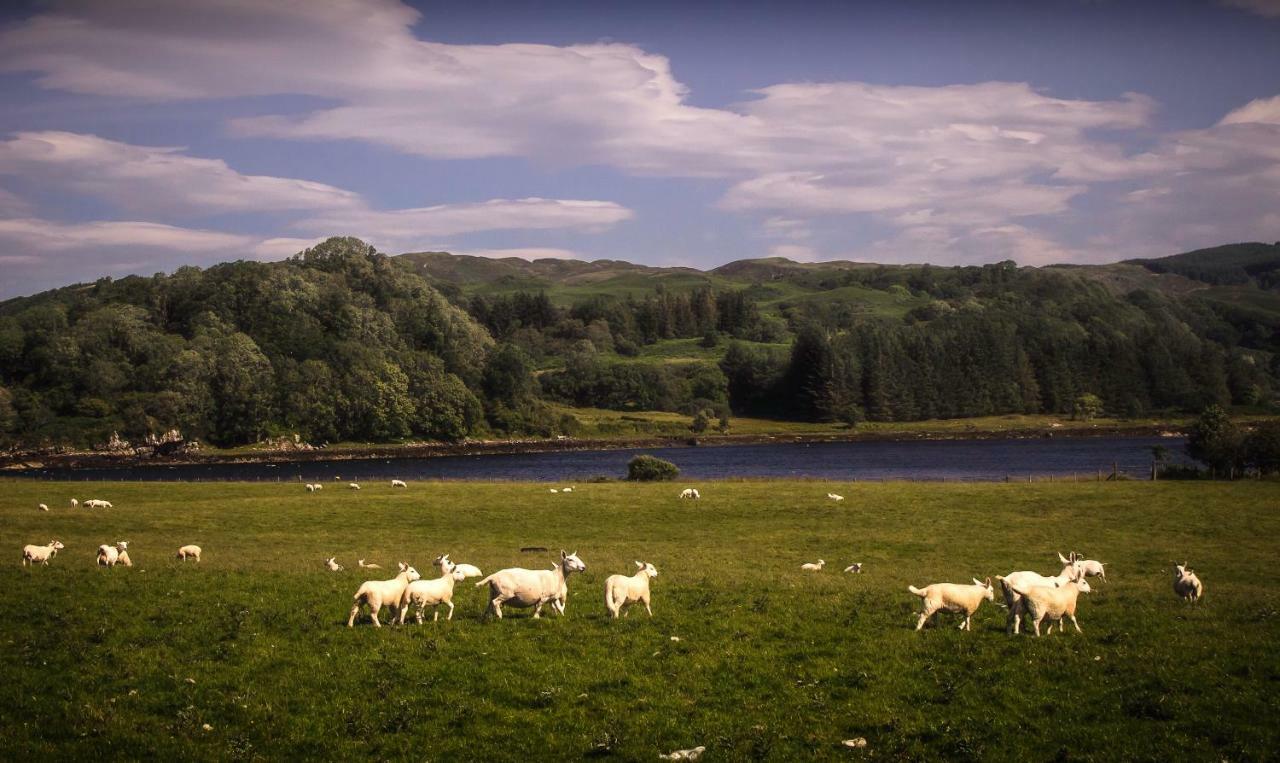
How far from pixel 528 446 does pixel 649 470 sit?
276ft

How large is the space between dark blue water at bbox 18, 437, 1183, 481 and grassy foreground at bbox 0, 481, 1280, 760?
5476cm

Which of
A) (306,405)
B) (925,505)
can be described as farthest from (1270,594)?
(306,405)

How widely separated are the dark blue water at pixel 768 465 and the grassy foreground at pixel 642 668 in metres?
54.8

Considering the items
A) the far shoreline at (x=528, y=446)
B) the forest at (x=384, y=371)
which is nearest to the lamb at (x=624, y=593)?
the far shoreline at (x=528, y=446)

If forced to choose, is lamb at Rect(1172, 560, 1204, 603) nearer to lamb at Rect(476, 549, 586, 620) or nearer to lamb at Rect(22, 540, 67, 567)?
lamb at Rect(476, 549, 586, 620)

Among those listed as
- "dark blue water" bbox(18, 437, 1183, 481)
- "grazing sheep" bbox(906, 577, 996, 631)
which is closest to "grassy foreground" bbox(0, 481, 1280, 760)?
"grazing sheep" bbox(906, 577, 996, 631)

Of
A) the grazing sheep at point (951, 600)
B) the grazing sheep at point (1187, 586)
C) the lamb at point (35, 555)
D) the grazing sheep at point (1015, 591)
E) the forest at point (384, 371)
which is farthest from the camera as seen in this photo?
the forest at point (384, 371)

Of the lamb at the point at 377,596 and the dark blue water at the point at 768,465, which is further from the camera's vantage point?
the dark blue water at the point at 768,465

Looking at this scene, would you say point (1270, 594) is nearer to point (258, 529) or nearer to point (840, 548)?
point (840, 548)

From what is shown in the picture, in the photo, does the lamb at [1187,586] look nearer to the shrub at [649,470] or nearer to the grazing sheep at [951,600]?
the grazing sheep at [951,600]

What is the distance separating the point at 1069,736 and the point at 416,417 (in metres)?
137

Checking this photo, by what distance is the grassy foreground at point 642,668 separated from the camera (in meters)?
12.4

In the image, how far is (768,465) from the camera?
349 feet

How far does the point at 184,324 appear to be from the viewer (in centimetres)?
14225
